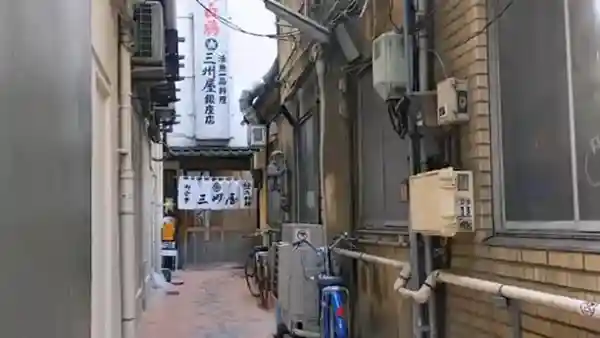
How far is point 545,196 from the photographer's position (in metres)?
3.76

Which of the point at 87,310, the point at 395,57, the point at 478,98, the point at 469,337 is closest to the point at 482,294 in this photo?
the point at 469,337

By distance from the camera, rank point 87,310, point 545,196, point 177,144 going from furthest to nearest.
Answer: point 177,144
point 545,196
point 87,310

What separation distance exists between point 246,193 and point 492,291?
20.0 meters

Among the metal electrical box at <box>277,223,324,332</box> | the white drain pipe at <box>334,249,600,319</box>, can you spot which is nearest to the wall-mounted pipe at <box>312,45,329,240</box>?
the metal electrical box at <box>277,223,324,332</box>

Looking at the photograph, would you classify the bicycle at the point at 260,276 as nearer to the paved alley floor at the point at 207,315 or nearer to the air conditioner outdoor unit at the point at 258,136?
the paved alley floor at the point at 207,315

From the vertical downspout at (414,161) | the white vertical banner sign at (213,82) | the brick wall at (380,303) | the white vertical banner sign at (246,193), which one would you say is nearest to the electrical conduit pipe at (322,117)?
the brick wall at (380,303)

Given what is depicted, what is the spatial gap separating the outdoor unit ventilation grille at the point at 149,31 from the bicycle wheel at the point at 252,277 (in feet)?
23.8

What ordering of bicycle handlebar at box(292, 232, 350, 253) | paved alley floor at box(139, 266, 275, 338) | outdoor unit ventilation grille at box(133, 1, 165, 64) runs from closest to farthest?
bicycle handlebar at box(292, 232, 350, 253)
outdoor unit ventilation grille at box(133, 1, 165, 64)
paved alley floor at box(139, 266, 275, 338)

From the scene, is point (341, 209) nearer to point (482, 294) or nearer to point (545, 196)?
point (482, 294)

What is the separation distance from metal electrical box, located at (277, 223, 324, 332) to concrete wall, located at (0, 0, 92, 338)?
4.94m

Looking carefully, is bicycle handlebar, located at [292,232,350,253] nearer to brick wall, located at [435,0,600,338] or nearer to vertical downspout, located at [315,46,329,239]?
vertical downspout, located at [315,46,329,239]

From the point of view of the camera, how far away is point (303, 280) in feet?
25.5

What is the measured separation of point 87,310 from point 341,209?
4877mm

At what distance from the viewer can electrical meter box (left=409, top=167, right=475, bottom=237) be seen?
13.9ft
